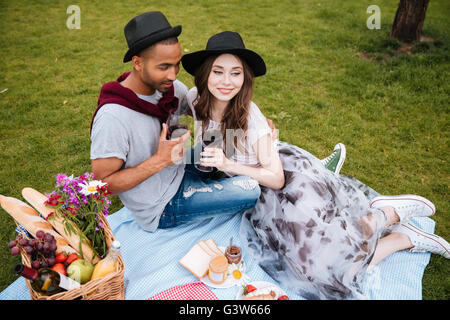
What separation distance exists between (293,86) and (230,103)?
137 inches

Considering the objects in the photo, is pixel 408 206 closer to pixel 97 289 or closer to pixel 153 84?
pixel 153 84

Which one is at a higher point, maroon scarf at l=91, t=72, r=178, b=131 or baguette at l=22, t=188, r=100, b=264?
maroon scarf at l=91, t=72, r=178, b=131

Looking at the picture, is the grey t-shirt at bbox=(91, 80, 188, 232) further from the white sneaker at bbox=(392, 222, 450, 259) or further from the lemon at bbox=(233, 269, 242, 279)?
the white sneaker at bbox=(392, 222, 450, 259)

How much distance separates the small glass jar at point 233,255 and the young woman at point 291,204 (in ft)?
0.81

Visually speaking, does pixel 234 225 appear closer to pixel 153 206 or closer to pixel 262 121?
pixel 153 206

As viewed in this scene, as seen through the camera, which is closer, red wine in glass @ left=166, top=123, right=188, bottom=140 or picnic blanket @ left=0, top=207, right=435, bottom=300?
red wine in glass @ left=166, top=123, right=188, bottom=140

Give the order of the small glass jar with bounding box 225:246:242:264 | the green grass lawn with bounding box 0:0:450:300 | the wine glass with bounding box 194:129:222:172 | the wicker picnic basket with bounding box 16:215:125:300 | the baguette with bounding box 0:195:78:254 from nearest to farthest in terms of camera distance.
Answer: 1. the wicker picnic basket with bounding box 16:215:125:300
2. the baguette with bounding box 0:195:78:254
3. the small glass jar with bounding box 225:246:242:264
4. the wine glass with bounding box 194:129:222:172
5. the green grass lawn with bounding box 0:0:450:300

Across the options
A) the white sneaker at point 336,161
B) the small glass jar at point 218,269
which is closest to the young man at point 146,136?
the small glass jar at point 218,269

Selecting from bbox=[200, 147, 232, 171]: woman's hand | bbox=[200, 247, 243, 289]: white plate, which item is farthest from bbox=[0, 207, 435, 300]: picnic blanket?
bbox=[200, 147, 232, 171]: woman's hand

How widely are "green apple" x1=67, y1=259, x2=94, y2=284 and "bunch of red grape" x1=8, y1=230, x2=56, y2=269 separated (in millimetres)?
122

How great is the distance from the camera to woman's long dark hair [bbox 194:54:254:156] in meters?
2.67

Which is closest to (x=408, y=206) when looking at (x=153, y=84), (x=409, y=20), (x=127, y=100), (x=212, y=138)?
(x=212, y=138)

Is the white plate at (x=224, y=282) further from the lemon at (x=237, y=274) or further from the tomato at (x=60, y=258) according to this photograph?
the tomato at (x=60, y=258)

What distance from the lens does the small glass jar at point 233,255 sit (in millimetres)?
2804
